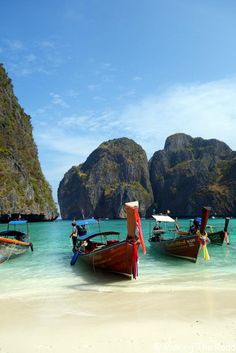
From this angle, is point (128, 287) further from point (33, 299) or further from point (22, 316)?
point (22, 316)

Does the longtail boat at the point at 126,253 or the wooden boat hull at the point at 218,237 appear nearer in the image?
the longtail boat at the point at 126,253

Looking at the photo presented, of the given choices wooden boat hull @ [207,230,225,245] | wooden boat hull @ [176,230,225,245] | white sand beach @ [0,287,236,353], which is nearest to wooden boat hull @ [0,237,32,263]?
white sand beach @ [0,287,236,353]

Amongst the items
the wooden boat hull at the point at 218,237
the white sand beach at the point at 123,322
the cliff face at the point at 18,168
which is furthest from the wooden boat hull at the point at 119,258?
the cliff face at the point at 18,168

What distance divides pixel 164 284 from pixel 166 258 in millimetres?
8170

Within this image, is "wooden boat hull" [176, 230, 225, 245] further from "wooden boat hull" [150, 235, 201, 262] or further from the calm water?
"wooden boat hull" [150, 235, 201, 262]

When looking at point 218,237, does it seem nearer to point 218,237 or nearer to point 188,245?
point 218,237

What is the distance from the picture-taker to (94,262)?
56.2 feet

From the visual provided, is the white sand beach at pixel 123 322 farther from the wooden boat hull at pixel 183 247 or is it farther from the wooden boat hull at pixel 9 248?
the wooden boat hull at pixel 9 248

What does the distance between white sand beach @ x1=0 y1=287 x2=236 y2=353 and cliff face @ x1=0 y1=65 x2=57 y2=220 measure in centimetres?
7442

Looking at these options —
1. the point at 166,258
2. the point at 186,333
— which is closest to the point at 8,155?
the point at 166,258

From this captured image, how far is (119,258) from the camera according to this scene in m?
15.2

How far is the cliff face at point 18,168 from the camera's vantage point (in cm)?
8738

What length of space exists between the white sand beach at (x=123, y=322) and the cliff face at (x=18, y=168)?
74423 millimetres

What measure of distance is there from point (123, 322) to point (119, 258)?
252 inches
